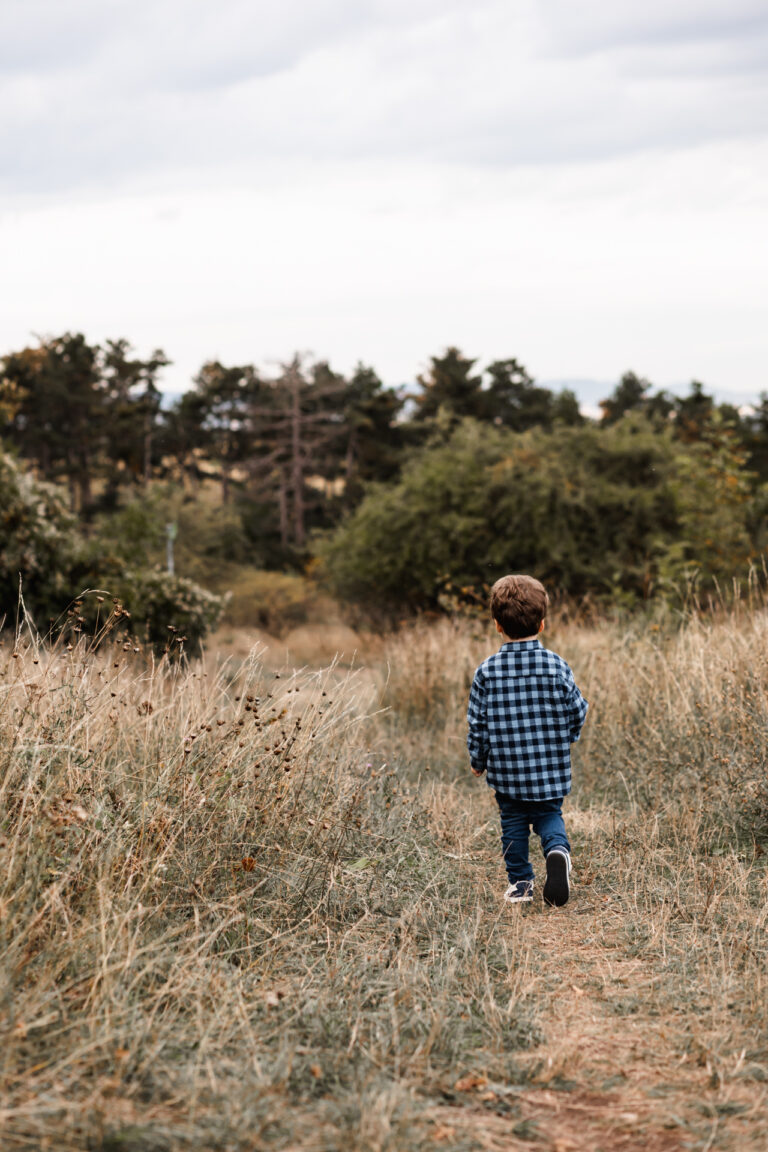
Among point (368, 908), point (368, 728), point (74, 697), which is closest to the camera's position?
point (368, 908)

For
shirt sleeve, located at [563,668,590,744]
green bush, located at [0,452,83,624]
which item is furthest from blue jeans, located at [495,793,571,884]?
green bush, located at [0,452,83,624]

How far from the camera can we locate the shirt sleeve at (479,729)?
4594 millimetres

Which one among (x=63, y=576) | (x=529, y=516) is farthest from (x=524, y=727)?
(x=529, y=516)

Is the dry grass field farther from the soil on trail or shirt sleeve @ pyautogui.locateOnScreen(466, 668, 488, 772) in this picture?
shirt sleeve @ pyautogui.locateOnScreen(466, 668, 488, 772)

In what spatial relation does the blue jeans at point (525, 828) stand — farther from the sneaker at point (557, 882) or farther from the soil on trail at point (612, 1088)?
the soil on trail at point (612, 1088)

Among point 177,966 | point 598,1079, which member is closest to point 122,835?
point 177,966

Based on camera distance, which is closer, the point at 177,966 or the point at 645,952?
the point at 177,966

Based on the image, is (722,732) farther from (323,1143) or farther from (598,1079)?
(323,1143)

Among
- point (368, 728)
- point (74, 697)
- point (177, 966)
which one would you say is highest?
point (74, 697)

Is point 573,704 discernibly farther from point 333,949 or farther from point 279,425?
point 279,425

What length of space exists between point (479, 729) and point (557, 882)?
0.74 meters

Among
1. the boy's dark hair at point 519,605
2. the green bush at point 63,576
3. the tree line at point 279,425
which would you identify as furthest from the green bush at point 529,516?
the boy's dark hair at point 519,605

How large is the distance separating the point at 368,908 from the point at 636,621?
681 centimetres

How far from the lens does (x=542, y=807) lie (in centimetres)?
452
